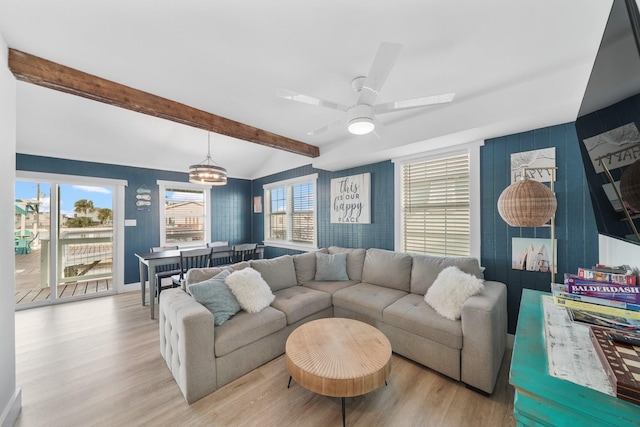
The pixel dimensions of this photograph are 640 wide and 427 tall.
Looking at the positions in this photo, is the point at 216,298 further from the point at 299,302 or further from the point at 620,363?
the point at 620,363

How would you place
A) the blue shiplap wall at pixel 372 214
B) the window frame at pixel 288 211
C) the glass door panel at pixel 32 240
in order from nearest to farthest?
the blue shiplap wall at pixel 372 214 < the glass door panel at pixel 32 240 < the window frame at pixel 288 211

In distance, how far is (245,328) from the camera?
6.79 feet

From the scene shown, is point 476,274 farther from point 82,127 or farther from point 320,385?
point 82,127

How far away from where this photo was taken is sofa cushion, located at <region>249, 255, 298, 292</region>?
9.48 feet

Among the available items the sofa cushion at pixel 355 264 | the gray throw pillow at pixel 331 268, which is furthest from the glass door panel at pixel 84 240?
the sofa cushion at pixel 355 264

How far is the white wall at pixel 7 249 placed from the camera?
5.06 feet

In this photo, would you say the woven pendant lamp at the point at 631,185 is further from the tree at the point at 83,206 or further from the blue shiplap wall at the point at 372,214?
the tree at the point at 83,206

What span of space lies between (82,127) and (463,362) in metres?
5.43

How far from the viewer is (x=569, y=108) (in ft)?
6.39

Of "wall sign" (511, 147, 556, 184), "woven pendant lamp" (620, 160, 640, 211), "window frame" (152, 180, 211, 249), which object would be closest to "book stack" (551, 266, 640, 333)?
"woven pendant lamp" (620, 160, 640, 211)

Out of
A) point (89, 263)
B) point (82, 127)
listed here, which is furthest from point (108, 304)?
point (82, 127)

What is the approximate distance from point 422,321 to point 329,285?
127 centimetres

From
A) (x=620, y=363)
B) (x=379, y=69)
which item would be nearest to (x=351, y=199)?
(x=379, y=69)

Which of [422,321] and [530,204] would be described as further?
[422,321]
